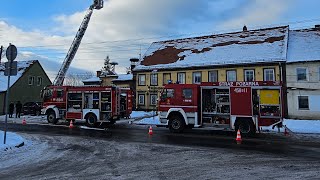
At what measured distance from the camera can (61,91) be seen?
23.3 m

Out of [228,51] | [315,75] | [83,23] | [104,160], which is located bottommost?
[104,160]

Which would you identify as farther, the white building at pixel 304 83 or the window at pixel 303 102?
the window at pixel 303 102

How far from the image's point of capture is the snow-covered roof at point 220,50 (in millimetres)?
31523

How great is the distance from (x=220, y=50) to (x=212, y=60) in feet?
6.91

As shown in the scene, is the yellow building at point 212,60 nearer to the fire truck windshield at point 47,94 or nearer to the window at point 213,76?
the window at point 213,76

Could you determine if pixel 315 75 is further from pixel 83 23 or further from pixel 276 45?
pixel 83 23

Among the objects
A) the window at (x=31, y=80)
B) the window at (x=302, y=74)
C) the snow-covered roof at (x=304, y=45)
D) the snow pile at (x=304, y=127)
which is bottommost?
the snow pile at (x=304, y=127)

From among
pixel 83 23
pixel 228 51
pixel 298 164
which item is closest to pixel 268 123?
pixel 298 164

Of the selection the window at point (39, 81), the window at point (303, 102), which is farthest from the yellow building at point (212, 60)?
the window at point (39, 81)

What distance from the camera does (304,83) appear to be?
28328mm

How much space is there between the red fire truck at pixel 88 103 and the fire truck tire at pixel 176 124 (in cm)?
519

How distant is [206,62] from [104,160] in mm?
25652

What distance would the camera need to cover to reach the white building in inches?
1096

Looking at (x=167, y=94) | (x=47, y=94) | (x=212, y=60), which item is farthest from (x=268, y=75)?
(x=47, y=94)
